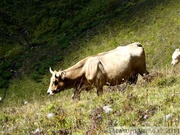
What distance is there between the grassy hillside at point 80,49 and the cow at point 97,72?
28.7 inches

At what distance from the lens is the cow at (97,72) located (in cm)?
1498

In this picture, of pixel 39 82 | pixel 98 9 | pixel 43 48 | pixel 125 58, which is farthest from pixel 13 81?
pixel 125 58

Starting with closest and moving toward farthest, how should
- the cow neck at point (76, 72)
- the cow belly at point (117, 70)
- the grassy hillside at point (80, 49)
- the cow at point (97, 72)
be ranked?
1. the grassy hillside at point (80, 49)
2. the cow at point (97, 72)
3. the cow belly at point (117, 70)
4. the cow neck at point (76, 72)

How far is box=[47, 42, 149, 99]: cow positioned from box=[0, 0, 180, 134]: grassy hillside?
2.39ft

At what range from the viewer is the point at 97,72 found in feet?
49.2

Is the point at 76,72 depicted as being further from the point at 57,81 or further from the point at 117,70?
the point at 117,70

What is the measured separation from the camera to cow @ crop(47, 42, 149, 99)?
49.2ft

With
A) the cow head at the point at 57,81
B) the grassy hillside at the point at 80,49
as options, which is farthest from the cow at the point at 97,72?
the grassy hillside at the point at 80,49

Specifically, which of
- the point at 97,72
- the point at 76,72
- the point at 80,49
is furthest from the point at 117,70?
the point at 80,49

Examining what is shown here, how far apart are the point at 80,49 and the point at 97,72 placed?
98.0ft

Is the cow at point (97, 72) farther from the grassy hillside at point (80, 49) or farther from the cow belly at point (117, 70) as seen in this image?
the grassy hillside at point (80, 49)

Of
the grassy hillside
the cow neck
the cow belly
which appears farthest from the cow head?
the cow belly

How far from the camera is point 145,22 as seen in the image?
4409cm

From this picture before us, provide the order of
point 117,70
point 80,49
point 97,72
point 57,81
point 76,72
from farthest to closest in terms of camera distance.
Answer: point 80,49
point 57,81
point 76,72
point 117,70
point 97,72
